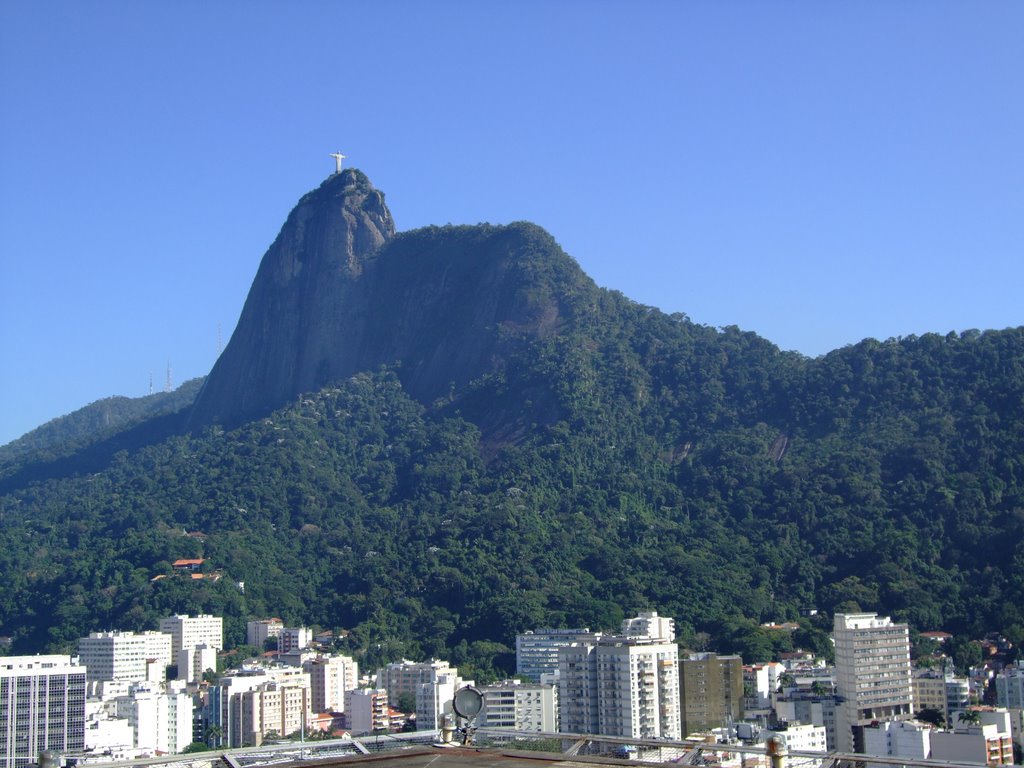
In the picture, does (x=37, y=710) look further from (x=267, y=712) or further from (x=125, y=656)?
(x=125, y=656)

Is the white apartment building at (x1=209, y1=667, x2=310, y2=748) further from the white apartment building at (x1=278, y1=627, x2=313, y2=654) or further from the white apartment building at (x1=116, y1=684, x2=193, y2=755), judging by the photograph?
the white apartment building at (x1=278, y1=627, x2=313, y2=654)

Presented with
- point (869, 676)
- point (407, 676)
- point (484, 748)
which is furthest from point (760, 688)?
point (484, 748)

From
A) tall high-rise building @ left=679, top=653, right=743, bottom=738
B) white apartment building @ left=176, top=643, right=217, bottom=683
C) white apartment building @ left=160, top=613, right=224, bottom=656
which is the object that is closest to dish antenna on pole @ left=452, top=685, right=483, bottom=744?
tall high-rise building @ left=679, top=653, right=743, bottom=738

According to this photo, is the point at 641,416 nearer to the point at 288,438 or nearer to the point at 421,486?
the point at 421,486

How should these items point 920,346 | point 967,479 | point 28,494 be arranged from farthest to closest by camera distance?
point 28,494, point 920,346, point 967,479

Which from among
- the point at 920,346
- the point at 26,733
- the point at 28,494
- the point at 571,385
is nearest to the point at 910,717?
the point at 26,733

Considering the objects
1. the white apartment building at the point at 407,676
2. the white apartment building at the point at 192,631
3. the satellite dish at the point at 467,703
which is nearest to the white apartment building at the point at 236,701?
the white apartment building at the point at 407,676
